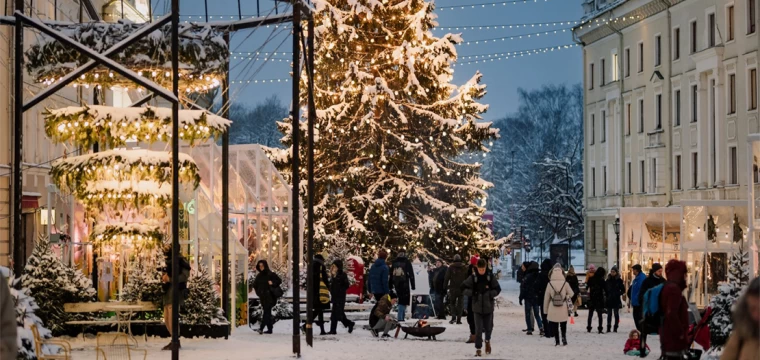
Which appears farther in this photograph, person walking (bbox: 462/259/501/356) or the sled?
the sled

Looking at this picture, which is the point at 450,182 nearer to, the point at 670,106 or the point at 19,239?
the point at 670,106

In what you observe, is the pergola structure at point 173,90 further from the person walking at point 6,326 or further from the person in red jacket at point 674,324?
the person walking at point 6,326

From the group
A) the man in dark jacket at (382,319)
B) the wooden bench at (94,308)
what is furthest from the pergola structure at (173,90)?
the man in dark jacket at (382,319)

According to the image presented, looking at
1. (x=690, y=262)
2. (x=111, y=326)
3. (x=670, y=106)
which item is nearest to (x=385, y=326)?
(x=111, y=326)

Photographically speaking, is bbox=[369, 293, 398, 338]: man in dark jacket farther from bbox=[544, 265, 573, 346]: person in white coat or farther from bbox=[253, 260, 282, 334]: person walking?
bbox=[544, 265, 573, 346]: person in white coat

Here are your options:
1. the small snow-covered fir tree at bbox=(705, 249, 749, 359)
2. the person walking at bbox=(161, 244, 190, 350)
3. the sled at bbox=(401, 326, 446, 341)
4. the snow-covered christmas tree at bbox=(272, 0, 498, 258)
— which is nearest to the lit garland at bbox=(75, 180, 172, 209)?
the person walking at bbox=(161, 244, 190, 350)

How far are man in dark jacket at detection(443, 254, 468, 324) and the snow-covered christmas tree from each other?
637 cm

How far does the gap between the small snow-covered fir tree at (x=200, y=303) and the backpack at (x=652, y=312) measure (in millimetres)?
10441

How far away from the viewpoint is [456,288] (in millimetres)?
34500

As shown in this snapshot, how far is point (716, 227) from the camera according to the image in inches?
1613

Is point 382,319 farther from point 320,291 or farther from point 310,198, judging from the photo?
point 310,198

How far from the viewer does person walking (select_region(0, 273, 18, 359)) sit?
802 centimetres

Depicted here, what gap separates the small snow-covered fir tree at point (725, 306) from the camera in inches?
781

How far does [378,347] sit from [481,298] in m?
2.57
